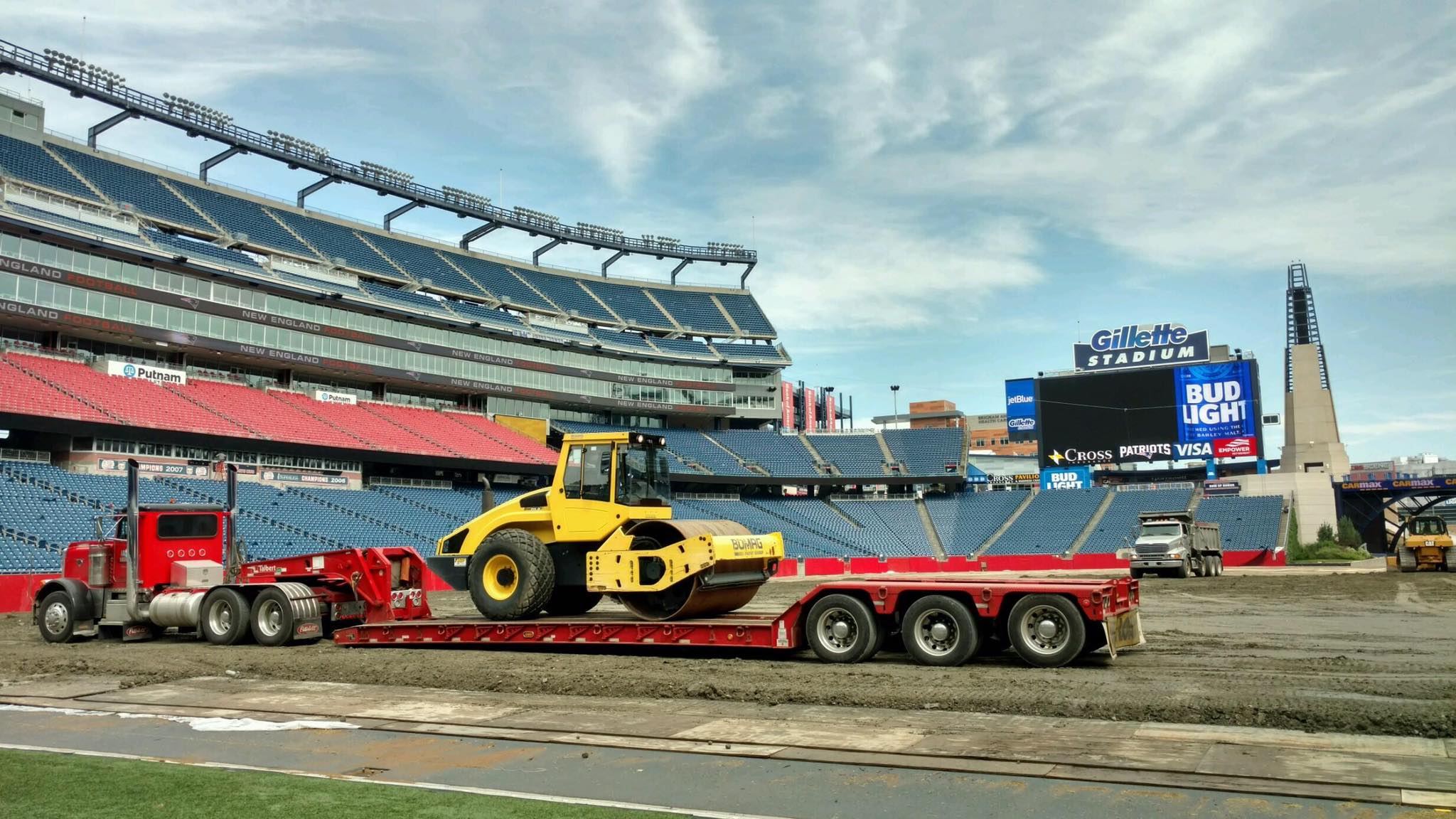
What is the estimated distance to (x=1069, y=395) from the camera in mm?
67125

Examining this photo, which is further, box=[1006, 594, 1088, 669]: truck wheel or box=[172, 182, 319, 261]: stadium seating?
box=[172, 182, 319, 261]: stadium seating

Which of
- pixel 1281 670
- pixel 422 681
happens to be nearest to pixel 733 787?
pixel 422 681

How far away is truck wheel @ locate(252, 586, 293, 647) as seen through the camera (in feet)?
54.7

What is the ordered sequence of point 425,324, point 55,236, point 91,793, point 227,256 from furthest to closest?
1. point 425,324
2. point 227,256
3. point 55,236
4. point 91,793

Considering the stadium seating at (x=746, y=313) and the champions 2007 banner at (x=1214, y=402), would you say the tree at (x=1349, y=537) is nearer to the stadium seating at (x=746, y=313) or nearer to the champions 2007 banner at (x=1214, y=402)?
the champions 2007 banner at (x=1214, y=402)

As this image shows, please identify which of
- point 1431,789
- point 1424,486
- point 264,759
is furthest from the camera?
point 1424,486

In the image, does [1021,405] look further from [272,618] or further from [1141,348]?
[272,618]

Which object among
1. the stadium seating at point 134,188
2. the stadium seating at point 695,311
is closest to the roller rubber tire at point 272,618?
the stadium seating at point 134,188

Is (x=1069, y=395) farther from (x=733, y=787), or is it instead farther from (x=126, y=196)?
(x=733, y=787)

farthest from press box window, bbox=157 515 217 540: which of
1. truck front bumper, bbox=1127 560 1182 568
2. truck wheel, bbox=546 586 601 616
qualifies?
truck front bumper, bbox=1127 560 1182 568

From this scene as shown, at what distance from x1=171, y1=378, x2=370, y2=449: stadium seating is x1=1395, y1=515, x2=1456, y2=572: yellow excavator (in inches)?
1840

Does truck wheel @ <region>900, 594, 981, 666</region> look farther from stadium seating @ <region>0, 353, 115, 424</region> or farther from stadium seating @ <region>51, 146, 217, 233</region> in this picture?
stadium seating @ <region>51, 146, 217, 233</region>

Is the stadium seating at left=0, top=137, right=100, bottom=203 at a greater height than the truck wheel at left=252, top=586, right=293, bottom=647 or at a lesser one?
greater

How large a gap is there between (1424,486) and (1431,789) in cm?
7101
